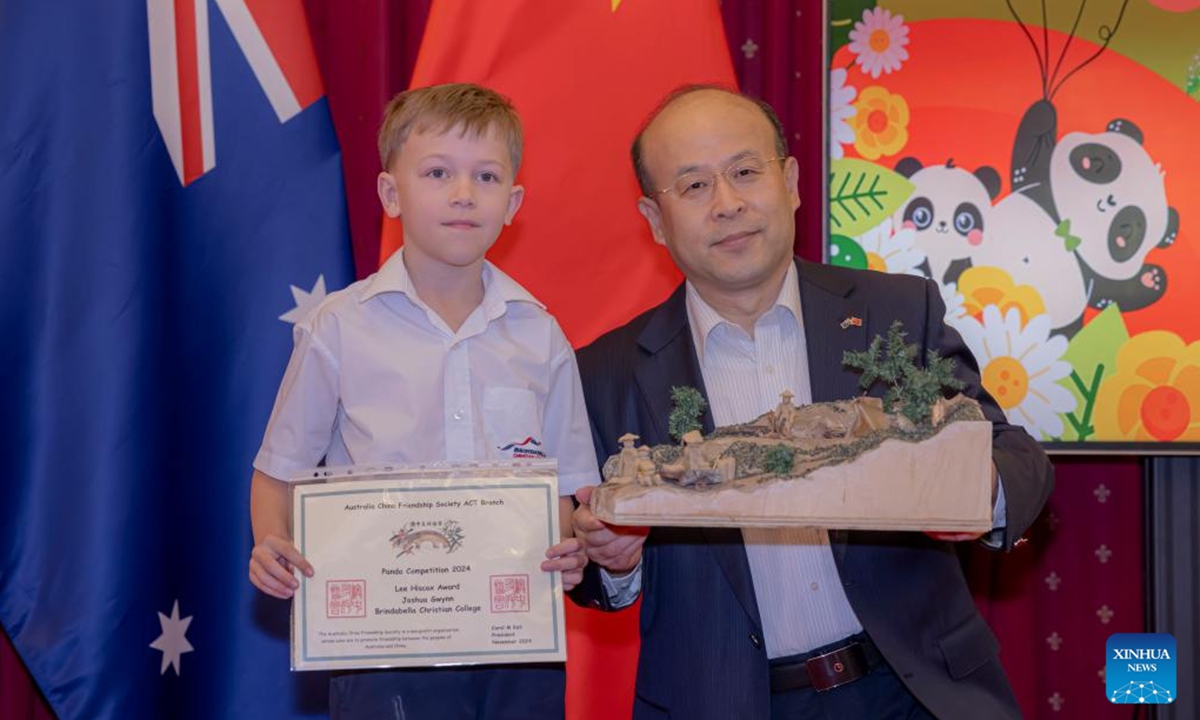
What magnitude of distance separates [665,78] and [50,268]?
5.76ft

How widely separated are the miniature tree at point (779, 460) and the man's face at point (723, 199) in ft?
2.53

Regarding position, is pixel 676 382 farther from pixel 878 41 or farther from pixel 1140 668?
pixel 1140 668

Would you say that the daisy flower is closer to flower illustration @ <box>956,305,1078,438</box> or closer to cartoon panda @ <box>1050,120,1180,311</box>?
flower illustration @ <box>956,305,1078,438</box>

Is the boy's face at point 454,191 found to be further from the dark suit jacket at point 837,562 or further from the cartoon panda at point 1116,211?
the cartoon panda at point 1116,211

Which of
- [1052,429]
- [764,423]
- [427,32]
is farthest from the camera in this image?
[1052,429]

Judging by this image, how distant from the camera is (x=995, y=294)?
3.49m

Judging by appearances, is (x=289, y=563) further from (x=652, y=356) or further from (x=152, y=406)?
(x=152, y=406)

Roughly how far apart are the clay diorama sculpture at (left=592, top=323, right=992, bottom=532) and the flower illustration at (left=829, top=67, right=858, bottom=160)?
6.12 feet

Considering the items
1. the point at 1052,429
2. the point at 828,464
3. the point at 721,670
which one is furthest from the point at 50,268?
the point at 1052,429

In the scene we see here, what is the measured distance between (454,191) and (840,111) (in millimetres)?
1744

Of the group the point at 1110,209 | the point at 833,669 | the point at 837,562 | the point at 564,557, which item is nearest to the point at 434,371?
the point at 564,557

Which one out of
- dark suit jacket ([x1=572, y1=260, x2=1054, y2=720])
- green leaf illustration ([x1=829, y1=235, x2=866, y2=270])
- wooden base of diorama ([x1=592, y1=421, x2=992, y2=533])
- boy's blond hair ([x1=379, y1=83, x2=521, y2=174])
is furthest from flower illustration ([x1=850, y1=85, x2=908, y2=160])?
wooden base of diorama ([x1=592, y1=421, x2=992, y2=533])

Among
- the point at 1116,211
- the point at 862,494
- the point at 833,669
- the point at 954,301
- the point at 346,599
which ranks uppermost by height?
the point at 1116,211

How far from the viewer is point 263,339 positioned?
3.10 meters
